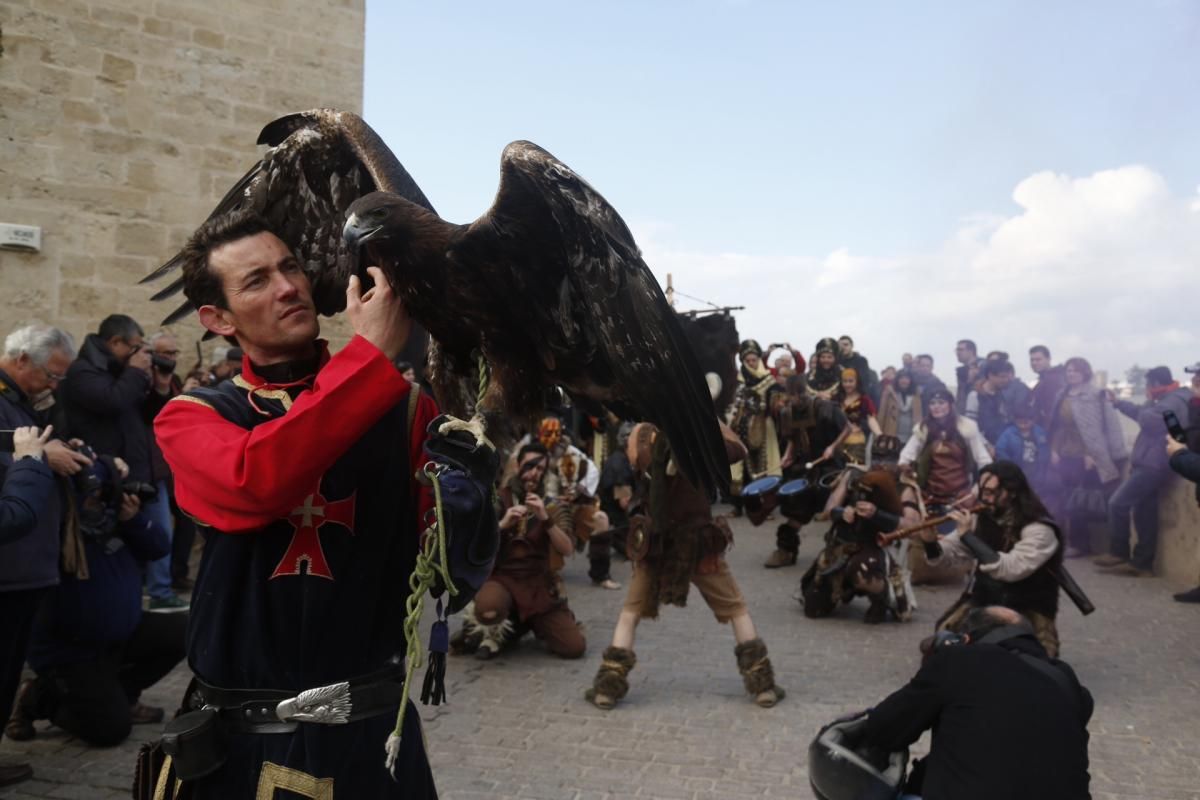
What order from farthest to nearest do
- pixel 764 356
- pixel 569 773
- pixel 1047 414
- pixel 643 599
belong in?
pixel 764 356, pixel 1047 414, pixel 643 599, pixel 569 773

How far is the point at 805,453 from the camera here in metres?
11.2

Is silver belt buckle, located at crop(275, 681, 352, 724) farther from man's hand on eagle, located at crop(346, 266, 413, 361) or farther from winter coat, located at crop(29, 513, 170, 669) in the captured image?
winter coat, located at crop(29, 513, 170, 669)

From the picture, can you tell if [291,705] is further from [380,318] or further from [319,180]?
[319,180]

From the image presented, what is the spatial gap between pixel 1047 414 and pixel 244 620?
38.3 ft

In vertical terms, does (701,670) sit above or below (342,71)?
below

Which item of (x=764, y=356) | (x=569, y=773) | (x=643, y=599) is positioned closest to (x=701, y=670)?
(x=643, y=599)

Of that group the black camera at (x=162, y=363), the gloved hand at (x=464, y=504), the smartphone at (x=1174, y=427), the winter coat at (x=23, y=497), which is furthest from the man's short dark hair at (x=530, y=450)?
the gloved hand at (x=464, y=504)

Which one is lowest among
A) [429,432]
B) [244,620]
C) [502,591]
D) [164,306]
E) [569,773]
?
[569,773]

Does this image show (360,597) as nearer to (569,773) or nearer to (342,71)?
(569,773)

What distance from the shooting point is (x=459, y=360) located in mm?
2812

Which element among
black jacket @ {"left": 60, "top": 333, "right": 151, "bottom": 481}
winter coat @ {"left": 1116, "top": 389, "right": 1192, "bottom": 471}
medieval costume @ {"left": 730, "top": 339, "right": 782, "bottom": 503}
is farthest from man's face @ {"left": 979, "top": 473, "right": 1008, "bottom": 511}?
medieval costume @ {"left": 730, "top": 339, "right": 782, "bottom": 503}

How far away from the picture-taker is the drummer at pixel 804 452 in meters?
9.80

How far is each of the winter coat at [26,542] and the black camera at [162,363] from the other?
7.86 ft

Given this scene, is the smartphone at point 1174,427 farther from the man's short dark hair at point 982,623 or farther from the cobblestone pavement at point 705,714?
the man's short dark hair at point 982,623
